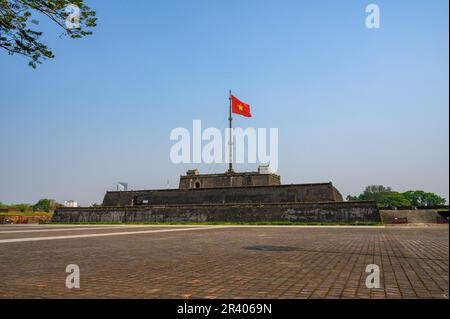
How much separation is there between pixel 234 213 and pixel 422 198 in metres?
118

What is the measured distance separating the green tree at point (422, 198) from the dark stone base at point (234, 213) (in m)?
113

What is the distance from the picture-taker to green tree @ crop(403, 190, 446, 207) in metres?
118

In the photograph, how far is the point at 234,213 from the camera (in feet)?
92.8

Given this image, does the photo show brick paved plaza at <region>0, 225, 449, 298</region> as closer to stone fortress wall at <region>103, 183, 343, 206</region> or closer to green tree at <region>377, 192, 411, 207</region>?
stone fortress wall at <region>103, 183, 343, 206</region>

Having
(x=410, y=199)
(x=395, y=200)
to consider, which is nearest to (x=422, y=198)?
(x=410, y=199)

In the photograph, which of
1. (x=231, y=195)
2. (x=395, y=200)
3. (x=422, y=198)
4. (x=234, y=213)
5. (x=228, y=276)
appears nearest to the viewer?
(x=228, y=276)

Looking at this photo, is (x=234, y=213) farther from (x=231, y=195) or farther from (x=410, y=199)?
(x=410, y=199)

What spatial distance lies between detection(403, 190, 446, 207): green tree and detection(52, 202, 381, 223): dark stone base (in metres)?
113

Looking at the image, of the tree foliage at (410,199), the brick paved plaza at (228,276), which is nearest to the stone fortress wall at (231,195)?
the brick paved plaza at (228,276)

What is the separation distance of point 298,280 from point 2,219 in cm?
4436

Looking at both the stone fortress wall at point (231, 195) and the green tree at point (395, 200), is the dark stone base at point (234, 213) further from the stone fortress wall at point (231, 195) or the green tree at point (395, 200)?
the green tree at point (395, 200)
